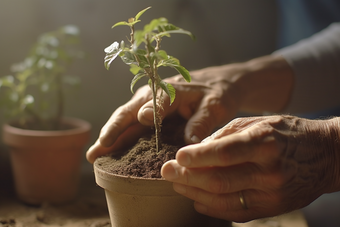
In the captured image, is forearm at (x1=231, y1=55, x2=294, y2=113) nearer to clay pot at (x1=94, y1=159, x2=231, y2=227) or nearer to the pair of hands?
the pair of hands

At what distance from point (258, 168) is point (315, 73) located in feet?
3.66

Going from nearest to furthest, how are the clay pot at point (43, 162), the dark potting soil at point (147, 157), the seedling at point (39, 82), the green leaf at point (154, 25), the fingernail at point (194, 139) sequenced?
the green leaf at point (154, 25) → the dark potting soil at point (147, 157) → the fingernail at point (194, 139) → the clay pot at point (43, 162) → the seedling at point (39, 82)

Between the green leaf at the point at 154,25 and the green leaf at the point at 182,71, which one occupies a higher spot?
the green leaf at the point at 154,25

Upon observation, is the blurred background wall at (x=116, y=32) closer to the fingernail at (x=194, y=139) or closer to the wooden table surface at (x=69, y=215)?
the wooden table surface at (x=69, y=215)

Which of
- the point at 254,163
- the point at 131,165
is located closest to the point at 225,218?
the point at 254,163

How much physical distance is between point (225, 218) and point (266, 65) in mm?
998

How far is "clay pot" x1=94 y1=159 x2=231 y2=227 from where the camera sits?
0.75 meters

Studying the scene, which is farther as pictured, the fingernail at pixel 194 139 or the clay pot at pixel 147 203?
the fingernail at pixel 194 139

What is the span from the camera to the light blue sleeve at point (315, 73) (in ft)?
5.44

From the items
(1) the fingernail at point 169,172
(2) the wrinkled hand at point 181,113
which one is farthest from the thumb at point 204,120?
(1) the fingernail at point 169,172

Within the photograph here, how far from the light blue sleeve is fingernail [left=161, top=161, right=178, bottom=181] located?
1.15 metres

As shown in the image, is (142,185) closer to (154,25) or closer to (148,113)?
(148,113)

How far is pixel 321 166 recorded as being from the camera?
0.84m

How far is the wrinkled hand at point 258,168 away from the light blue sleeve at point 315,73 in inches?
33.7
